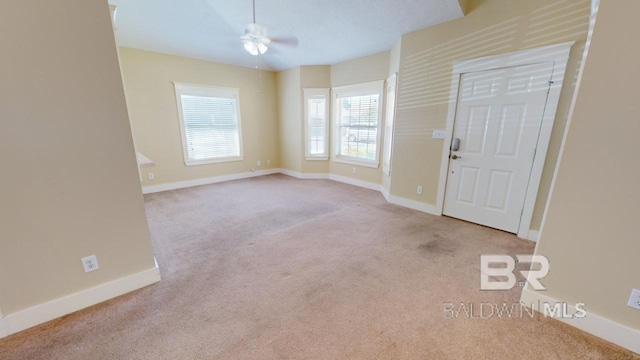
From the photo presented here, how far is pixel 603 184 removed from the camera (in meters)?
1.40

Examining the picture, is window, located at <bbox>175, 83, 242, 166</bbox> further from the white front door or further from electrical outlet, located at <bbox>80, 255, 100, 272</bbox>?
the white front door

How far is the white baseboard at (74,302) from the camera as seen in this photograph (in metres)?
1.50

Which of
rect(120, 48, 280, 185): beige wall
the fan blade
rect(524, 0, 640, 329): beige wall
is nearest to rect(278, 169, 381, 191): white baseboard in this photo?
rect(120, 48, 280, 185): beige wall

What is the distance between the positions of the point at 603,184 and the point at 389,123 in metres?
3.13

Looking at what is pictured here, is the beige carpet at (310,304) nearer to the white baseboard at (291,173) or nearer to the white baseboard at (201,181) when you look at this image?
the white baseboard at (201,181)

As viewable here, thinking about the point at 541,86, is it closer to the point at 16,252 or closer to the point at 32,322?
the point at 16,252

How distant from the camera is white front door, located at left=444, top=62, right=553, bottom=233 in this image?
263cm

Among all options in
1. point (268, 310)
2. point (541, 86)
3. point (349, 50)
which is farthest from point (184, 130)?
point (541, 86)

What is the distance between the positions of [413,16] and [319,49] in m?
1.93

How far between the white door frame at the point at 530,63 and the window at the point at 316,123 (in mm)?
2890

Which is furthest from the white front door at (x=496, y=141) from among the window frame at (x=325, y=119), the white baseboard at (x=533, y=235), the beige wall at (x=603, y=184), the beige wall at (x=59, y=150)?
the beige wall at (x=59, y=150)

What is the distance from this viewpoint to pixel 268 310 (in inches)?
67.4

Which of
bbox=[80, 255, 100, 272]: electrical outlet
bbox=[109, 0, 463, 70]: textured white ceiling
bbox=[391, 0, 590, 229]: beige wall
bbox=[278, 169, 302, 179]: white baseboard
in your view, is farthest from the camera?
bbox=[278, 169, 302, 179]: white baseboard

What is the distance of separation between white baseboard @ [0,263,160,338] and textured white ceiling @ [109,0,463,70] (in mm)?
3798
